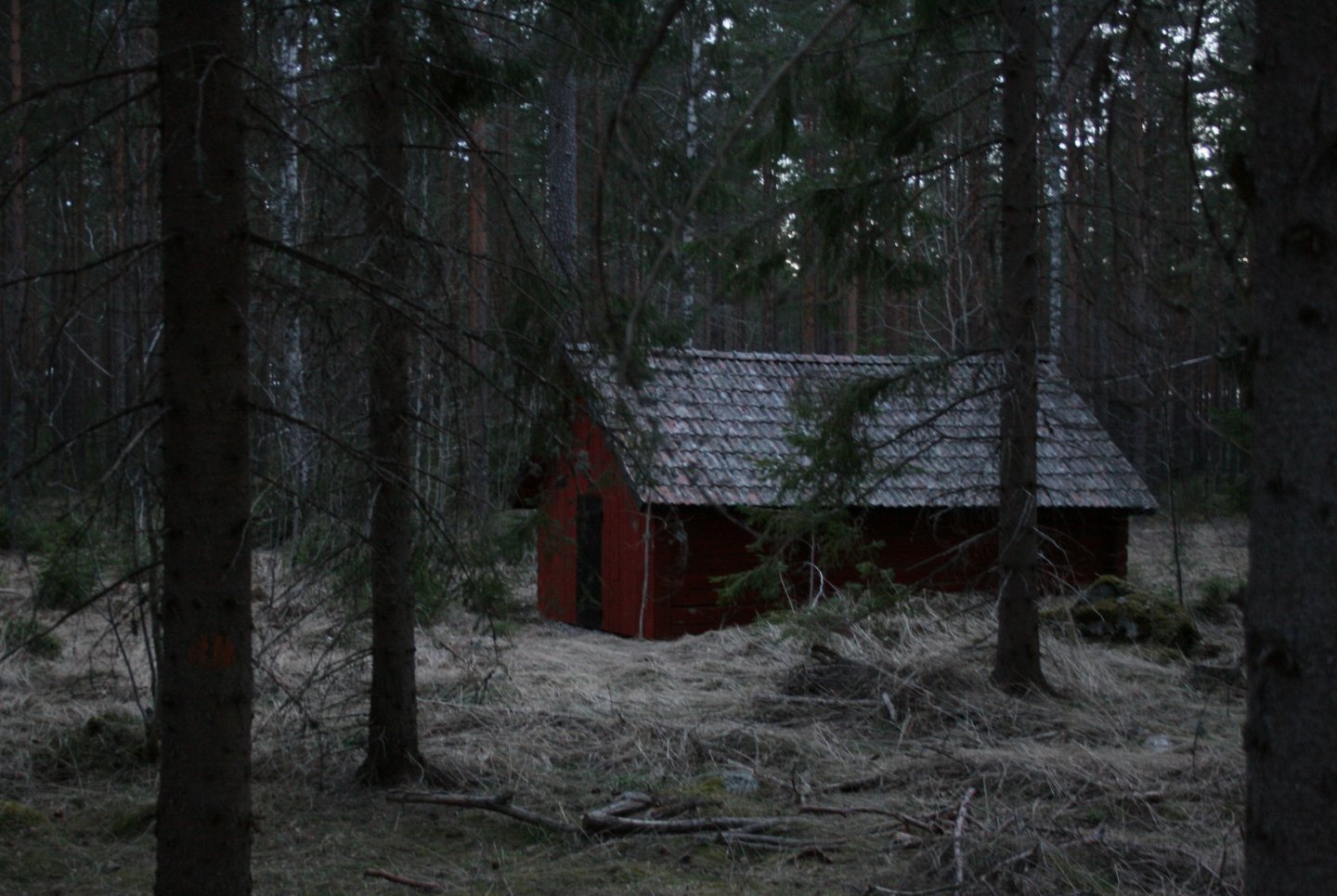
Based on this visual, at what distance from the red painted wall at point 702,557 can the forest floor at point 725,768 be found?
249 cm

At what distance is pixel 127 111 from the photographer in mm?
5328

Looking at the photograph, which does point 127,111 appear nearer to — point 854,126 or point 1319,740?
point 1319,740

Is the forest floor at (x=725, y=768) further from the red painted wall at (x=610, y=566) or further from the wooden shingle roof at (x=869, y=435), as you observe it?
the red painted wall at (x=610, y=566)

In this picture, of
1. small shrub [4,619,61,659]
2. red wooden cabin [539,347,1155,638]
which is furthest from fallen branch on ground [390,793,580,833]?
red wooden cabin [539,347,1155,638]

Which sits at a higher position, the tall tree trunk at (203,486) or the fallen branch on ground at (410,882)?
the tall tree trunk at (203,486)

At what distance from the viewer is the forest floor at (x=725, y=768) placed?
5918 millimetres

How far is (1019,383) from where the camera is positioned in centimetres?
930

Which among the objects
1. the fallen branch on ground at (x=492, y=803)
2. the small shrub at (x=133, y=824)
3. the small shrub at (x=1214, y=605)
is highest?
the small shrub at (x=1214, y=605)

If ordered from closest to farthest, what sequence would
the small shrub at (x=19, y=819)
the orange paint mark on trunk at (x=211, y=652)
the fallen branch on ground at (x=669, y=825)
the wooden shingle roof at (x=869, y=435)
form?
the orange paint mark on trunk at (x=211, y=652), the fallen branch on ground at (x=669, y=825), the small shrub at (x=19, y=819), the wooden shingle roof at (x=869, y=435)

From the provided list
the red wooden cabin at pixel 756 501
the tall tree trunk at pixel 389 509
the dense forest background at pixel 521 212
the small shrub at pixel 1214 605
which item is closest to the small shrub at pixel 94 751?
the dense forest background at pixel 521 212

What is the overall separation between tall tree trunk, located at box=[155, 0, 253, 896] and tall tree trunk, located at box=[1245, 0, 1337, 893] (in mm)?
3196

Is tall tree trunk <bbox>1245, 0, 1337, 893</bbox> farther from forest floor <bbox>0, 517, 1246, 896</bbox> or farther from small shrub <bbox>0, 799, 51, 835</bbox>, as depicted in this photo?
small shrub <bbox>0, 799, 51, 835</bbox>

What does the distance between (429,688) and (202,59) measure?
724 cm

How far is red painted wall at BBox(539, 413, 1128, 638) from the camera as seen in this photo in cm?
1532
